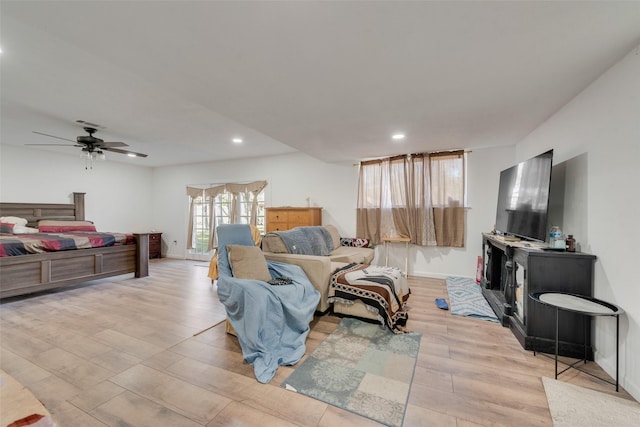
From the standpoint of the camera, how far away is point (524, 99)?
2.43 m

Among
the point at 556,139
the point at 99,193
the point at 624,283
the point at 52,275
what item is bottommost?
the point at 52,275

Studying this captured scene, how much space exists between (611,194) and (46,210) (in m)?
8.60

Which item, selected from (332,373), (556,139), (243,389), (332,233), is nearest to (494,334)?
(332,373)

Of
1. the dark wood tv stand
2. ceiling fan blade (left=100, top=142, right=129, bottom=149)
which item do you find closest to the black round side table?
the dark wood tv stand

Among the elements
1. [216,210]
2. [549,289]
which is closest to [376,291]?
[549,289]

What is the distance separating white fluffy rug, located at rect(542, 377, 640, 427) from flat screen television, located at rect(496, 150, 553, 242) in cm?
122

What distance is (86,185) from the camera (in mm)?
6051

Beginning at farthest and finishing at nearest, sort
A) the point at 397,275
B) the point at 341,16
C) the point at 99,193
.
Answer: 1. the point at 99,193
2. the point at 397,275
3. the point at 341,16

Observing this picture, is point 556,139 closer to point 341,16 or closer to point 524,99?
point 524,99

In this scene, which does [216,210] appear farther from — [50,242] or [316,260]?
[316,260]

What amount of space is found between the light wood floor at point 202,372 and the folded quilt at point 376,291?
249 mm

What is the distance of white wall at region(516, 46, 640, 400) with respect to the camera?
171 cm

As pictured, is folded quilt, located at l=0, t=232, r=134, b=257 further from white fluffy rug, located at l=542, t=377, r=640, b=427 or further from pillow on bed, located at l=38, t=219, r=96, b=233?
white fluffy rug, located at l=542, t=377, r=640, b=427

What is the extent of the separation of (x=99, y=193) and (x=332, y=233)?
589 centimetres
